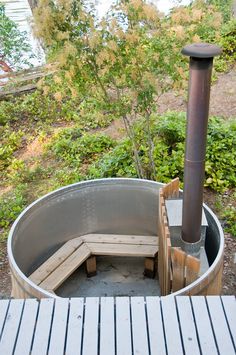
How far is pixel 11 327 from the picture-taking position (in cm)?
192

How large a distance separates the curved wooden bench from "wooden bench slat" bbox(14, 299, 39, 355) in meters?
1.61

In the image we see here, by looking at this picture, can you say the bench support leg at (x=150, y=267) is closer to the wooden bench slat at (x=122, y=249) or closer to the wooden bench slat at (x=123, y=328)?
the wooden bench slat at (x=122, y=249)

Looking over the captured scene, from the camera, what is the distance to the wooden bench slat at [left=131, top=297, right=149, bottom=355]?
1.79 metres

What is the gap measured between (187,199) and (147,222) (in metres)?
1.27

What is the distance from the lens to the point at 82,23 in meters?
3.49

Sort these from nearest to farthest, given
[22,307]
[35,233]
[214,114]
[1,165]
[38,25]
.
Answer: [22,307] < [38,25] < [35,233] < [1,165] < [214,114]

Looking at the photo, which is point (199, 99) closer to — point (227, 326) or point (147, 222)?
point (227, 326)

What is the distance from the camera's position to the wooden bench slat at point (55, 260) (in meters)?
3.68

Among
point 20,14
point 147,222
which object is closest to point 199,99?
point 147,222

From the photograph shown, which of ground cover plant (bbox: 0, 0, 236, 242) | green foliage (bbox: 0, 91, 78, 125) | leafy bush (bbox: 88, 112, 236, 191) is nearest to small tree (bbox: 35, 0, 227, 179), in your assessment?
ground cover plant (bbox: 0, 0, 236, 242)

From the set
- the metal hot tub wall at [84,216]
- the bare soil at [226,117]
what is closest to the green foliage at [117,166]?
the bare soil at [226,117]

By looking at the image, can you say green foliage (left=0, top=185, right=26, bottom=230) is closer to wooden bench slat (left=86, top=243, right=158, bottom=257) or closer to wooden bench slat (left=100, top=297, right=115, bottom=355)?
wooden bench slat (left=86, top=243, right=158, bottom=257)

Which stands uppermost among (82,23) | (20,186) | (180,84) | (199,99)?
(82,23)

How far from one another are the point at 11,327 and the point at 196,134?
1.69m
